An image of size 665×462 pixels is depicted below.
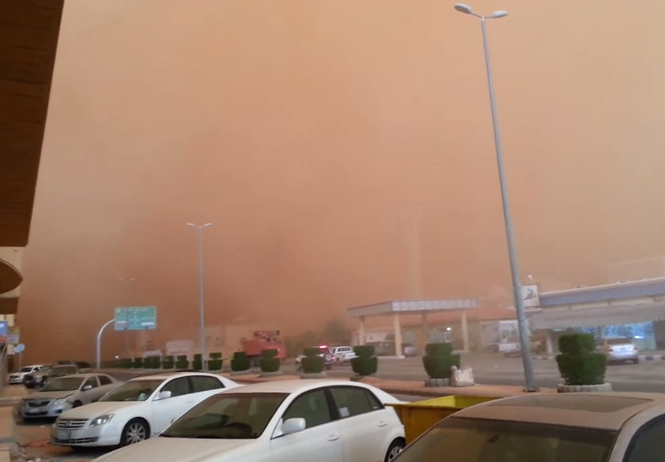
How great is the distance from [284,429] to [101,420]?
4986 mm

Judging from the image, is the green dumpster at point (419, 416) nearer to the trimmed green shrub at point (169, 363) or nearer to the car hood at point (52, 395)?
the car hood at point (52, 395)

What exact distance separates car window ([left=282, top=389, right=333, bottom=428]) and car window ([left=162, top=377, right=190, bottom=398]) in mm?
4742

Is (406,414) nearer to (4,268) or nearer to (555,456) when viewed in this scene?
(555,456)

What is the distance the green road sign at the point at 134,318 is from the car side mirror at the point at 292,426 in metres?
37.5

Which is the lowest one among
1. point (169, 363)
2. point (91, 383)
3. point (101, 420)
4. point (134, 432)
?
point (134, 432)

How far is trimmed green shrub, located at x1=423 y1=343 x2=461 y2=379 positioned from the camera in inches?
730

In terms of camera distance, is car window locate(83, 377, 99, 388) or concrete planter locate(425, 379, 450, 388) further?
concrete planter locate(425, 379, 450, 388)

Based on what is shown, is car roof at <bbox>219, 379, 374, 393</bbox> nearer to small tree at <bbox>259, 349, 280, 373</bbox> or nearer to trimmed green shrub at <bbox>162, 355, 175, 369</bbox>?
small tree at <bbox>259, 349, 280, 373</bbox>

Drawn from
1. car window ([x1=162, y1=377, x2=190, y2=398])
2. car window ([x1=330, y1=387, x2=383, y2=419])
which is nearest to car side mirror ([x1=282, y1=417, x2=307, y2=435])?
car window ([x1=330, y1=387, x2=383, y2=419])

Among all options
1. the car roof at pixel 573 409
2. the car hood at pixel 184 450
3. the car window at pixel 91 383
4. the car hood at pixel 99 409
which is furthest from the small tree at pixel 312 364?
the car roof at pixel 573 409

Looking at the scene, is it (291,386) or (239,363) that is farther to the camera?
(239,363)

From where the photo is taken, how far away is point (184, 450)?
466cm

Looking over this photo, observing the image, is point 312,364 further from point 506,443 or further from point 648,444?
point 648,444

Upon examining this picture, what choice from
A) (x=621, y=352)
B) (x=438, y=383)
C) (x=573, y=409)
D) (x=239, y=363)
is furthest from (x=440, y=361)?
(x=239, y=363)
